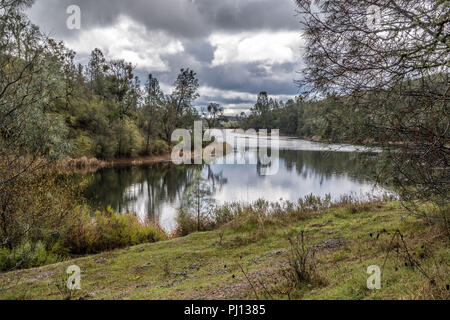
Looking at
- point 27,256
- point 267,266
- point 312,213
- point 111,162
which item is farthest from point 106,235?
point 111,162

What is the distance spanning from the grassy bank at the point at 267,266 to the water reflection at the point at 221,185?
4.97 m

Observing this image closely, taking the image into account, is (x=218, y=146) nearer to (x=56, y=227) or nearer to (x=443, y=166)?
(x=56, y=227)

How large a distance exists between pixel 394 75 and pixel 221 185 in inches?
679

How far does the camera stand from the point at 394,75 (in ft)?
12.8

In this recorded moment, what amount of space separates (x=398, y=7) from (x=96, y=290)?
279 inches

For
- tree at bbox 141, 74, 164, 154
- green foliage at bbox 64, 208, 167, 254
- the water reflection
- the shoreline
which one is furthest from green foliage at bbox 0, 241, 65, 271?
tree at bbox 141, 74, 164, 154

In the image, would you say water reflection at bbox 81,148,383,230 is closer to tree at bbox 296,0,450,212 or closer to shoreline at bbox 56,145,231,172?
shoreline at bbox 56,145,231,172

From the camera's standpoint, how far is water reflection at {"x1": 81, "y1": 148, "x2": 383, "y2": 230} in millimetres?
16469

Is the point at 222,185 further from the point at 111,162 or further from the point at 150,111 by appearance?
the point at 150,111

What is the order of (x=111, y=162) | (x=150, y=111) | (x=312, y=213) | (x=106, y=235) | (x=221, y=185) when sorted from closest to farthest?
(x=106, y=235), (x=312, y=213), (x=221, y=185), (x=111, y=162), (x=150, y=111)

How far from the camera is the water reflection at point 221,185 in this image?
16.5m

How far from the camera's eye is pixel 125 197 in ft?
60.8

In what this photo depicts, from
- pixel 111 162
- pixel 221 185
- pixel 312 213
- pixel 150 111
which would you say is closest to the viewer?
pixel 312 213

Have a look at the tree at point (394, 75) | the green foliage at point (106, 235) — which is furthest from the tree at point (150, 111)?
the tree at point (394, 75)
